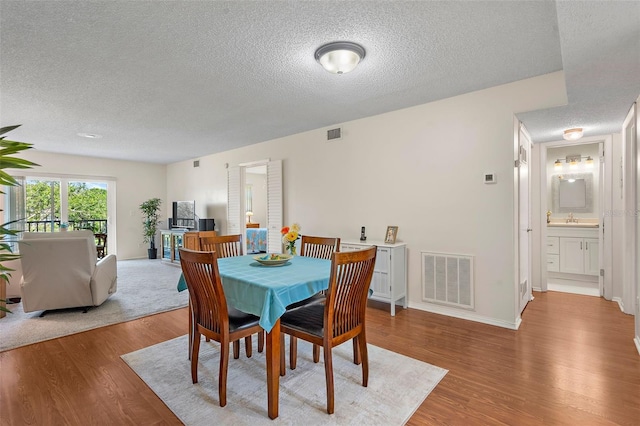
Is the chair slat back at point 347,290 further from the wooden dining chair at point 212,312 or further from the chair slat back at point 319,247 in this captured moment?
the chair slat back at point 319,247

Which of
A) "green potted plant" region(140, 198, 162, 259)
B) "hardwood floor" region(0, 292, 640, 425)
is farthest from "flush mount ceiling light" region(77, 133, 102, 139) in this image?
"hardwood floor" region(0, 292, 640, 425)

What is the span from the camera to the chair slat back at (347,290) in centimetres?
178

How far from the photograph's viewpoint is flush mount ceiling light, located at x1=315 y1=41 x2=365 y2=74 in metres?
2.26

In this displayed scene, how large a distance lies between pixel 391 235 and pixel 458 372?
1766mm

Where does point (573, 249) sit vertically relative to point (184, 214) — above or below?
below

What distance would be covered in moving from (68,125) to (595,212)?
825cm

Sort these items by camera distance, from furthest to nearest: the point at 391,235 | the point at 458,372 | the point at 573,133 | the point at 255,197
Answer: the point at 255,197
the point at 391,235
the point at 573,133
the point at 458,372

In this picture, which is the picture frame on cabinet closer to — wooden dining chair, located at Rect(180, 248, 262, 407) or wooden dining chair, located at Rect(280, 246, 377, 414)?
wooden dining chair, located at Rect(280, 246, 377, 414)

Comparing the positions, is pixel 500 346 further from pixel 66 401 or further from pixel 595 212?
pixel 595 212

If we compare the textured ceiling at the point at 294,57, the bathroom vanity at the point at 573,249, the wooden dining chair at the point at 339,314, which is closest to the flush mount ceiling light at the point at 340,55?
the textured ceiling at the point at 294,57

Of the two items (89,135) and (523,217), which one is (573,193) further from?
(89,135)

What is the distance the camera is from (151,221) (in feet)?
25.2

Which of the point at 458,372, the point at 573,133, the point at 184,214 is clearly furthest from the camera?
A: the point at 184,214

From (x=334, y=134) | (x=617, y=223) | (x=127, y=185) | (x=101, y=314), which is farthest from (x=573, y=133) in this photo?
(x=127, y=185)
